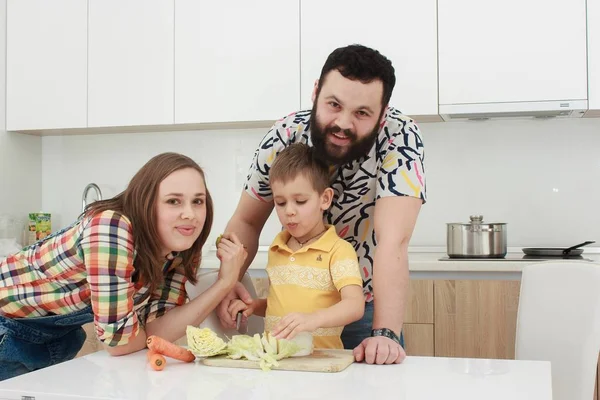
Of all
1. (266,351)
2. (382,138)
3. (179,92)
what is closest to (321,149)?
(382,138)

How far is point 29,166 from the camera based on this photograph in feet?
13.5

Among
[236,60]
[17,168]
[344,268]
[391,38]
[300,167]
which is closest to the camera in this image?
[344,268]

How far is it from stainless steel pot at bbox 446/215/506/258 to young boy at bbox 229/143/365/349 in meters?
1.36

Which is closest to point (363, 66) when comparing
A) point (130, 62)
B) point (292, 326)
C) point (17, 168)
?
point (292, 326)

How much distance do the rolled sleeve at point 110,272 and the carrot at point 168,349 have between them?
0.32 feet

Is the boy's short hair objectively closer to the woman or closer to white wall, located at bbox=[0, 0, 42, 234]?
the woman

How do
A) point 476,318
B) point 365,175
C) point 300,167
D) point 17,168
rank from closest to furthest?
point 300,167
point 365,175
point 476,318
point 17,168

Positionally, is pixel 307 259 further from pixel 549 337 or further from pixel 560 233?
pixel 560 233

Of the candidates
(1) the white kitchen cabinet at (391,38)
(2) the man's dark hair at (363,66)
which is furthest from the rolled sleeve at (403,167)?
(1) the white kitchen cabinet at (391,38)

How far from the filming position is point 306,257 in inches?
71.1

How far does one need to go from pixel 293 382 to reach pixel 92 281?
485 millimetres

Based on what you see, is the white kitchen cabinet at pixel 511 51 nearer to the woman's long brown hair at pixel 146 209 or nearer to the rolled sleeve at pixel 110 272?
the woman's long brown hair at pixel 146 209

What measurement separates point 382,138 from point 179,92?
6.09 feet

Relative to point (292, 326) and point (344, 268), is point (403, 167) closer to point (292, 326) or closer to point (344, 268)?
point (344, 268)
